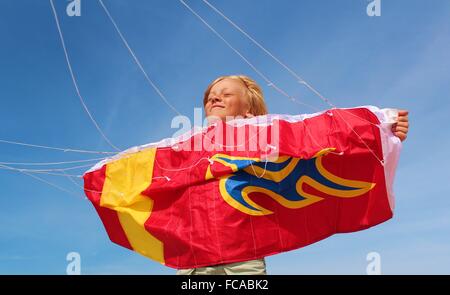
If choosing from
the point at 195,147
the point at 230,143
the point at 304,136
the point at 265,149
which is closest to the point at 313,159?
the point at 304,136

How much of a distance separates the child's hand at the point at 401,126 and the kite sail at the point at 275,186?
38mm

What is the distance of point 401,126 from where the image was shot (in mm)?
2770

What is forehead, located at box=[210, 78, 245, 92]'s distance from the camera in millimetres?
3221

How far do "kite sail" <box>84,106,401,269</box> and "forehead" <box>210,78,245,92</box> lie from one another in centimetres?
34

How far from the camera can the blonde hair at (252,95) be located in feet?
10.8

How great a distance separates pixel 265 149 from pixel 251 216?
441 mm

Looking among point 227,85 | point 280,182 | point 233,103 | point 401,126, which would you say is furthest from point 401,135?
point 227,85

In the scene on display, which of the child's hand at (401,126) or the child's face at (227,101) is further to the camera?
the child's face at (227,101)

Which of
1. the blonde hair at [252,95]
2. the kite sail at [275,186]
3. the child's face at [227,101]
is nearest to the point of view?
the kite sail at [275,186]

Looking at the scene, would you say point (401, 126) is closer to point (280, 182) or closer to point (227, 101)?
point (280, 182)

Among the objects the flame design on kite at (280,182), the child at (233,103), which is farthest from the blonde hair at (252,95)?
the flame design on kite at (280,182)

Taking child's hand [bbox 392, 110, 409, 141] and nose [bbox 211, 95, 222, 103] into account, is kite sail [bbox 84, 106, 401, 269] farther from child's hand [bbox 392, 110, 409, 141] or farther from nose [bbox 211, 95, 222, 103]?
nose [bbox 211, 95, 222, 103]

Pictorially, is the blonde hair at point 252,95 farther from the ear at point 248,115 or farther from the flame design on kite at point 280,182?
the flame design on kite at point 280,182

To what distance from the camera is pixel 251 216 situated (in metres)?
2.76
